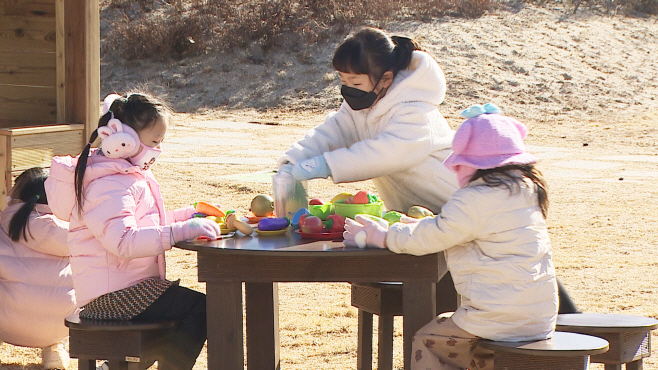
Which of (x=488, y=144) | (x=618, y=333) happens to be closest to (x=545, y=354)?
(x=618, y=333)

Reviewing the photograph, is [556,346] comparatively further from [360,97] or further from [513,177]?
[360,97]

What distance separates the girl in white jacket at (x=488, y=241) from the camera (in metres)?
2.92

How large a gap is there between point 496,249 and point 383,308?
1.12 m

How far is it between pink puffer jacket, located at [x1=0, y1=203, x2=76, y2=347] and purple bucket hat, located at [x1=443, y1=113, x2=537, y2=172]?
195cm

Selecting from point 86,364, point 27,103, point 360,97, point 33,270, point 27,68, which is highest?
point 27,68

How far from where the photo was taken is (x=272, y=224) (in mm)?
3232

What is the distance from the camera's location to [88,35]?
20.2ft

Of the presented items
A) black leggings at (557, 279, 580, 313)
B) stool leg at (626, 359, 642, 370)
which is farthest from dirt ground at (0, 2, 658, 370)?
stool leg at (626, 359, 642, 370)

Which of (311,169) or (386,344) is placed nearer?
(311,169)

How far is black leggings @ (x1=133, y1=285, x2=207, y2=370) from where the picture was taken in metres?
3.26

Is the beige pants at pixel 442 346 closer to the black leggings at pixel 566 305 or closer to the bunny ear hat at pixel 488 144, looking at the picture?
the bunny ear hat at pixel 488 144

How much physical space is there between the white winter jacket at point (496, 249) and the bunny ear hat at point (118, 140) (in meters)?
0.99

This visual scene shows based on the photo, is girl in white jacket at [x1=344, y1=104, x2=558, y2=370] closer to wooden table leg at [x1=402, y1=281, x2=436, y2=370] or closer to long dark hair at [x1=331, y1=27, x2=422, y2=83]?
wooden table leg at [x1=402, y1=281, x2=436, y2=370]

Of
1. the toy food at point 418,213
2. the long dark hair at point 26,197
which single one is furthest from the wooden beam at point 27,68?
the toy food at point 418,213
